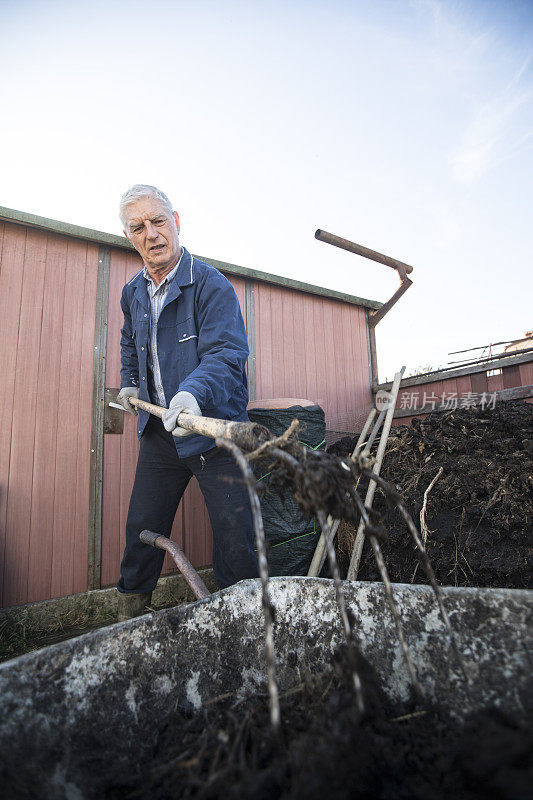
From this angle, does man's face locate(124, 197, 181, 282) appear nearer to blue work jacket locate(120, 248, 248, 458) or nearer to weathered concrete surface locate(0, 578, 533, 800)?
blue work jacket locate(120, 248, 248, 458)

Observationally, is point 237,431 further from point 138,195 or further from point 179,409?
point 138,195

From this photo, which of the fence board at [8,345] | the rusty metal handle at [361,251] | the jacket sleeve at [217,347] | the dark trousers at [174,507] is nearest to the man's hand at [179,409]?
the jacket sleeve at [217,347]

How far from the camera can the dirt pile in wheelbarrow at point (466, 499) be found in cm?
188

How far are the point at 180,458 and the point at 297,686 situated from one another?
1.01 meters

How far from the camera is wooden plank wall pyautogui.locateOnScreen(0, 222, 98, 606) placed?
7.67 ft

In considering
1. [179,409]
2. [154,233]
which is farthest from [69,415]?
[179,409]

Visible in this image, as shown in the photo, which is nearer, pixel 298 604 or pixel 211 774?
pixel 211 774

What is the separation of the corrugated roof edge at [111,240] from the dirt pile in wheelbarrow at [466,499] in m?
1.65

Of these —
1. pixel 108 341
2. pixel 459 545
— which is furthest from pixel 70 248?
pixel 459 545

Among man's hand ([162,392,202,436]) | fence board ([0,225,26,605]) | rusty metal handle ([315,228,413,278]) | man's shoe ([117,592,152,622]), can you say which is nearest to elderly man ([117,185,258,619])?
man's shoe ([117,592,152,622])

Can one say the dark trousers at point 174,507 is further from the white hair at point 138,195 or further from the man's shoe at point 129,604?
the white hair at point 138,195

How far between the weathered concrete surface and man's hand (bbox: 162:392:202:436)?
22.1 inches

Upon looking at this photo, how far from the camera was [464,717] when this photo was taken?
33.9 inches

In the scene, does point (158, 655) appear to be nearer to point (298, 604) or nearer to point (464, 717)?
point (298, 604)
